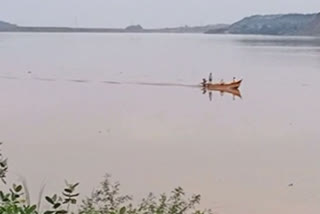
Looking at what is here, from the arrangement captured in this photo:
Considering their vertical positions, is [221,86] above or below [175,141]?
above

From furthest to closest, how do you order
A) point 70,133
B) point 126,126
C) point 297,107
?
point 297,107, point 126,126, point 70,133

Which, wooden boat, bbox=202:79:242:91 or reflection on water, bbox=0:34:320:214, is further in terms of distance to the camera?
wooden boat, bbox=202:79:242:91

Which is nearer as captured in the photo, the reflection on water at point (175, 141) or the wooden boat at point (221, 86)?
the reflection on water at point (175, 141)

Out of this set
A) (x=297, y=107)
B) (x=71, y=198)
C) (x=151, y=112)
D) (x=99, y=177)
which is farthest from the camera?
(x=297, y=107)

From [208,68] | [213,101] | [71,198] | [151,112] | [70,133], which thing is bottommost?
[71,198]

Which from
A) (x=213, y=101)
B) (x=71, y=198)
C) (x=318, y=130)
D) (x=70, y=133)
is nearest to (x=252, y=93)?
(x=213, y=101)

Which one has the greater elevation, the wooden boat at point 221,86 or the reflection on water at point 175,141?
the wooden boat at point 221,86

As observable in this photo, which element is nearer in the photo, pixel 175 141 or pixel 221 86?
pixel 175 141

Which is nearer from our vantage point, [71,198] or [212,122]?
[71,198]

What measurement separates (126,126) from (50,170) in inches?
214

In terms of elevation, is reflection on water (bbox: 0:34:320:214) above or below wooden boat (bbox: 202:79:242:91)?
below

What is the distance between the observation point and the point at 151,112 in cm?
1859

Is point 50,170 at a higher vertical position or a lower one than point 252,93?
lower

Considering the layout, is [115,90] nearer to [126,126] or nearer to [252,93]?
[252,93]
